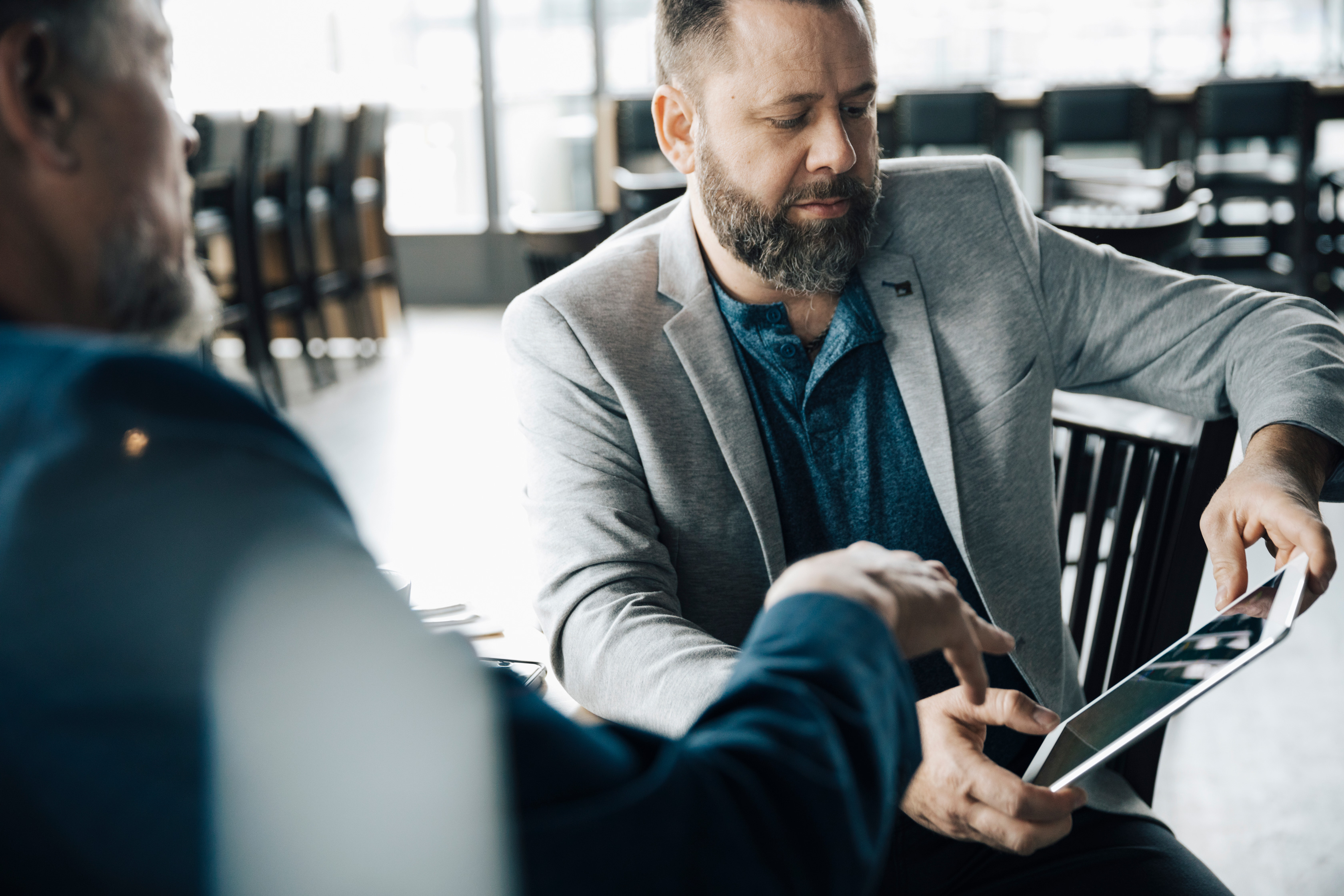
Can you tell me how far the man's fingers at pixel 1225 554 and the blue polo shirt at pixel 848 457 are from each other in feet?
0.87

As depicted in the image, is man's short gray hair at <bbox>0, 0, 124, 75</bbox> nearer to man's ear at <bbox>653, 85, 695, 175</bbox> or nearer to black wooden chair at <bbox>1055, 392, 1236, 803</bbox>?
man's ear at <bbox>653, 85, 695, 175</bbox>

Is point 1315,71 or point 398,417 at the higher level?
point 1315,71

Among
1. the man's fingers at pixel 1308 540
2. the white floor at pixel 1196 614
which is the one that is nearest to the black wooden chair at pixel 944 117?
the white floor at pixel 1196 614

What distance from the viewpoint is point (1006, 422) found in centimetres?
126

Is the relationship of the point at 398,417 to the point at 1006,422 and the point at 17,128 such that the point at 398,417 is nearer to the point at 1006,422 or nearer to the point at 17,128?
the point at 1006,422

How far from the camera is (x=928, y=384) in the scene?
1.25 m

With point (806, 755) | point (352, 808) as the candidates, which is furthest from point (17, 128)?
point (806, 755)

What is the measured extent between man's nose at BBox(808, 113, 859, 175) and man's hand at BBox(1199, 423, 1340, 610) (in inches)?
19.8

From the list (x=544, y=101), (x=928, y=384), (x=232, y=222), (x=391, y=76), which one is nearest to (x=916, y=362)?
(x=928, y=384)

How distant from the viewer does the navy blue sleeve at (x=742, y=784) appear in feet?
1.51

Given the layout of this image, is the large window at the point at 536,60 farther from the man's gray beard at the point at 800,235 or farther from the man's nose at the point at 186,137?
the man's nose at the point at 186,137

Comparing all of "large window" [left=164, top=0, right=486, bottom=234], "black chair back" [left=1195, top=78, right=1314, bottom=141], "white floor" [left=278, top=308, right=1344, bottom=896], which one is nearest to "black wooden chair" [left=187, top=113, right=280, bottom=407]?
"white floor" [left=278, top=308, right=1344, bottom=896]

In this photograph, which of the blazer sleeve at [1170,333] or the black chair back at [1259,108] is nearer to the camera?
the blazer sleeve at [1170,333]

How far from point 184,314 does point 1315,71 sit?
7856mm
